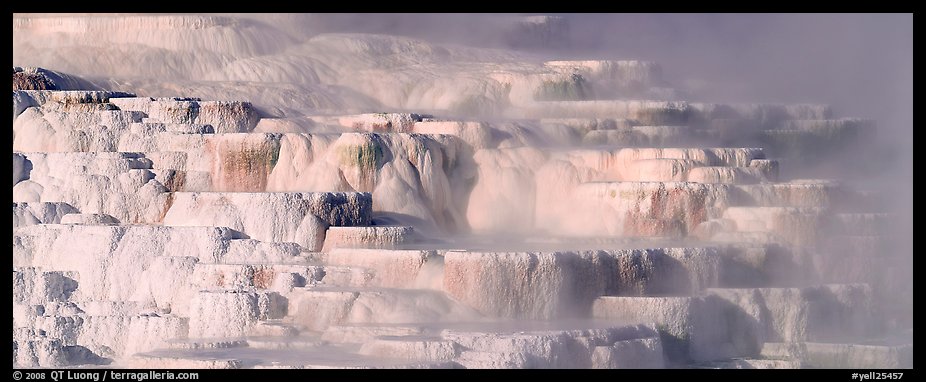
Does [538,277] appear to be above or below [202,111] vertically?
below

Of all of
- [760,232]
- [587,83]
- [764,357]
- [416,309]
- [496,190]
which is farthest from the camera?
[587,83]

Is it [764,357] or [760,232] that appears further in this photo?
[760,232]

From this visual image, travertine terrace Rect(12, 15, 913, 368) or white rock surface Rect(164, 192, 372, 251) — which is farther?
white rock surface Rect(164, 192, 372, 251)

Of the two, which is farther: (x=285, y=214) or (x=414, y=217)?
(x=414, y=217)

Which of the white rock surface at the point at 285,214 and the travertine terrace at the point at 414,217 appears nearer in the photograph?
the travertine terrace at the point at 414,217

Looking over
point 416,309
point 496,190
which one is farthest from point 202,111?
point 416,309

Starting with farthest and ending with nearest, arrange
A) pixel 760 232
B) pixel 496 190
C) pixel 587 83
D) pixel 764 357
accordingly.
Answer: pixel 587 83 < pixel 496 190 < pixel 760 232 < pixel 764 357

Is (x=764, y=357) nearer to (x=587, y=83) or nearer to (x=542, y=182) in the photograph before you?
(x=542, y=182)
